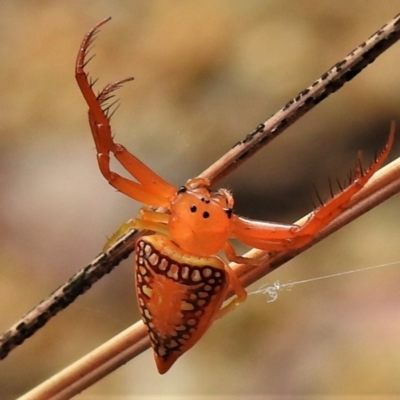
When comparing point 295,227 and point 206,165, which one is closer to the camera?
point 295,227

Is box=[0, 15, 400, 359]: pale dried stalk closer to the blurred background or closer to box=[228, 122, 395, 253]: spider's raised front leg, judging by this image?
box=[228, 122, 395, 253]: spider's raised front leg

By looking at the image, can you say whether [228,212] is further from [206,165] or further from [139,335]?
[206,165]

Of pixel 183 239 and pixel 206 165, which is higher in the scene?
pixel 206 165

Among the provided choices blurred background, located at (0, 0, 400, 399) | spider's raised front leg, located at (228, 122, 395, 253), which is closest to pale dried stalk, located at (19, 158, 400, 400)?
spider's raised front leg, located at (228, 122, 395, 253)

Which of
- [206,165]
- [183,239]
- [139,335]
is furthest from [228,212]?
[206,165]

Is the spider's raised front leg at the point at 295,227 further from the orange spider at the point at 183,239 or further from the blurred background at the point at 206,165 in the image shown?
the blurred background at the point at 206,165

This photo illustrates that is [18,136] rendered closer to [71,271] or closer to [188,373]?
[71,271]
